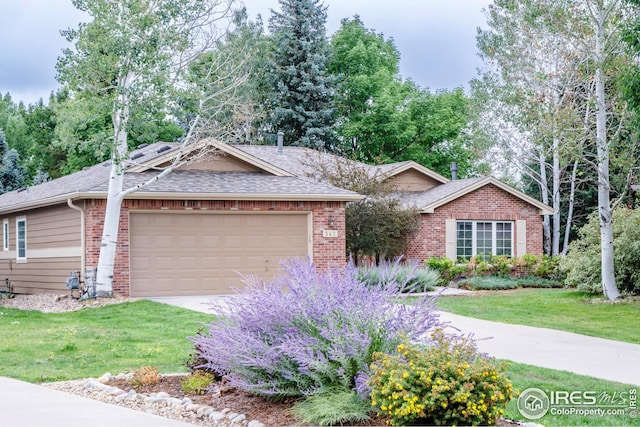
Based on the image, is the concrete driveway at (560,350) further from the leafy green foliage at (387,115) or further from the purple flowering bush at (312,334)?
the leafy green foliage at (387,115)

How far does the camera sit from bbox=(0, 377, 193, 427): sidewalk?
269 inches

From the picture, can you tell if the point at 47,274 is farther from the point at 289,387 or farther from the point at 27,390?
the point at 289,387

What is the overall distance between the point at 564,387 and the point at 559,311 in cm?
929

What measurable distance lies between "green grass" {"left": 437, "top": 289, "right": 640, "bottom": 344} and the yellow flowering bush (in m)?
7.18

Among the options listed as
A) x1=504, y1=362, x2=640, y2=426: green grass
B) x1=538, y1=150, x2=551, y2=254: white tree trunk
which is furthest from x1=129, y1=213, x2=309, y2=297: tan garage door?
Result: x1=538, y1=150, x2=551, y2=254: white tree trunk

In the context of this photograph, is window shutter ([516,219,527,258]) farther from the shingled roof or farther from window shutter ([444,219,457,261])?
the shingled roof

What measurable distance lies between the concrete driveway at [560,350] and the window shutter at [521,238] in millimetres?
13965

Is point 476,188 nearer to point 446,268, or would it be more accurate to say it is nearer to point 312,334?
point 446,268

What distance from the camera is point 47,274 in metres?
22.6

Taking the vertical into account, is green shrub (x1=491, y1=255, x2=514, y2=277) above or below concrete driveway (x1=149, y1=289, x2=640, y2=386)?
above

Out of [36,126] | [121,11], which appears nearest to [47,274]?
[121,11]

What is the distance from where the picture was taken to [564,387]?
330 inches

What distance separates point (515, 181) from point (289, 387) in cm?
3292

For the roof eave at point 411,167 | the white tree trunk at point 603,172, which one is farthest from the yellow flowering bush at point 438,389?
the roof eave at point 411,167
